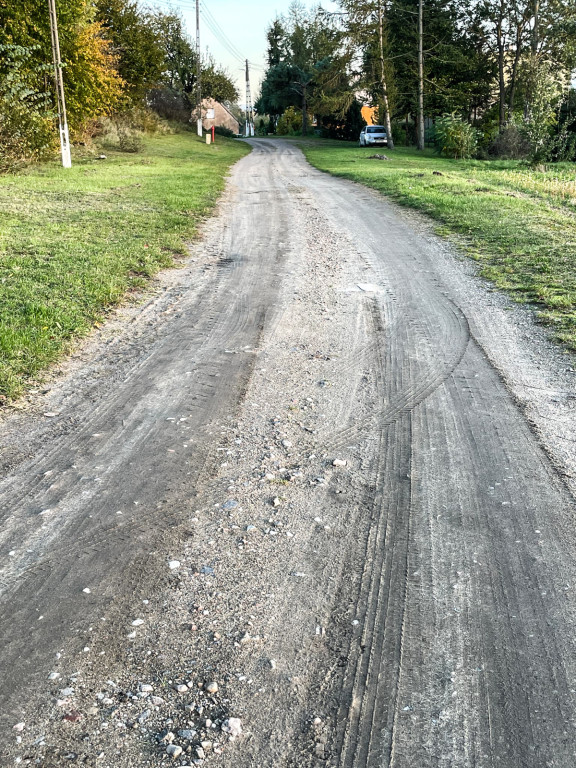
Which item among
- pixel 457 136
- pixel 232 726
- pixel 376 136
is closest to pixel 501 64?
pixel 376 136

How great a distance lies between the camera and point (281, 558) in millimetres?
3125

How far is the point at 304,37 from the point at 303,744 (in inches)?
3353

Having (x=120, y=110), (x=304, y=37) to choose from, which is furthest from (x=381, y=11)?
(x=304, y=37)

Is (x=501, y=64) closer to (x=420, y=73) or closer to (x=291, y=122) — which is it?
(x=420, y=73)

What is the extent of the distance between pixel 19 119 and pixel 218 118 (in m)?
47.4

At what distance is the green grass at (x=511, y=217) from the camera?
25.5ft

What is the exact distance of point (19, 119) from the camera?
811 inches

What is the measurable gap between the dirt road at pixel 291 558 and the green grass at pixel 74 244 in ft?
1.85

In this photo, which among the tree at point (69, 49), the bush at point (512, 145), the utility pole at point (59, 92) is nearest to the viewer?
the utility pole at point (59, 92)

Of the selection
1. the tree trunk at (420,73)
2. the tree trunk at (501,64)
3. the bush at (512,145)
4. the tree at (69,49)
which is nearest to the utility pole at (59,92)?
the tree at (69,49)

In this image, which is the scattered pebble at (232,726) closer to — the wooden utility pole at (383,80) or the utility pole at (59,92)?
the utility pole at (59,92)

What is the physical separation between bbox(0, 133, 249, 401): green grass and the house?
126 ft

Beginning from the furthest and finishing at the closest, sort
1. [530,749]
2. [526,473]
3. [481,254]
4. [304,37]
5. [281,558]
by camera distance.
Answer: [304,37]
[481,254]
[526,473]
[281,558]
[530,749]

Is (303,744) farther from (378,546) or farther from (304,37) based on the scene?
(304,37)
